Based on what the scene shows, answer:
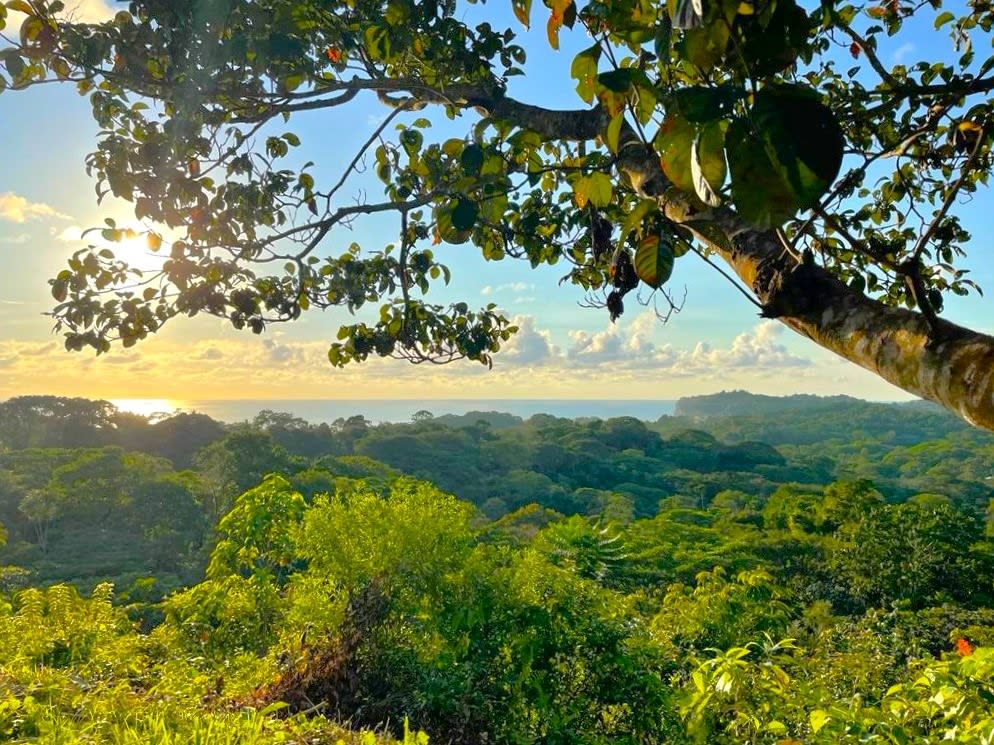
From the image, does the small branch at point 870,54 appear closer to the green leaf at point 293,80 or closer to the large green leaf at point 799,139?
the large green leaf at point 799,139

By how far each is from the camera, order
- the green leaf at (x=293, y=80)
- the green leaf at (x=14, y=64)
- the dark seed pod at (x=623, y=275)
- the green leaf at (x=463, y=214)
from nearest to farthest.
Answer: the green leaf at (x=463, y=214), the dark seed pod at (x=623, y=275), the green leaf at (x=14, y=64), the green leaf at (x=293, y=80)

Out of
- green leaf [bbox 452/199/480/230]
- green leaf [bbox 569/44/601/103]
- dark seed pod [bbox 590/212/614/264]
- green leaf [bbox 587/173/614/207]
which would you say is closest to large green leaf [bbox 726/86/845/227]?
green leaf [bbox 569/44/601/103]

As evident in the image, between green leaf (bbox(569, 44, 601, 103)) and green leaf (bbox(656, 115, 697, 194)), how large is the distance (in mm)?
157

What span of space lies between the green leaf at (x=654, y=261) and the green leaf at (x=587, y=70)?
162 millimetres

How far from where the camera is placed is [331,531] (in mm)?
3930

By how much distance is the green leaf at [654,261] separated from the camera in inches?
26.9

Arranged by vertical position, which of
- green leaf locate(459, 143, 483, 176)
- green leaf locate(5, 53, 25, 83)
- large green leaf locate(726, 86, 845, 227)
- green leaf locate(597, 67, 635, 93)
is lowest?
large green leaf locate(726, 86, 845, 227)

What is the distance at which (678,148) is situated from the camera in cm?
A: 46

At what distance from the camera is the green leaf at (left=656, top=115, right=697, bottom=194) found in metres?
0.45

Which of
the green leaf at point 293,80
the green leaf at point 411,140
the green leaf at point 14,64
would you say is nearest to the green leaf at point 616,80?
the green leaf at point 411,140

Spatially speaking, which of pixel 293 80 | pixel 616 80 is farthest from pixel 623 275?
pixel 293 80

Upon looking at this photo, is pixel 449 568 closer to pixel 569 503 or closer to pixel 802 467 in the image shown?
pixel 569 503

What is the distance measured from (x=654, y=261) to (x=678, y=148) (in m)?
0.23

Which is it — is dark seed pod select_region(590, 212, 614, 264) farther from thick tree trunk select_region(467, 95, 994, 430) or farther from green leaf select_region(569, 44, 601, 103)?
green leaf select_region(569, 44, 601, 103)
